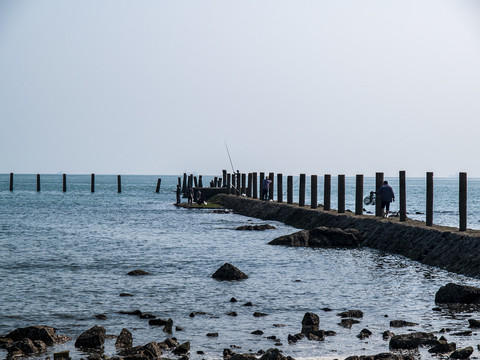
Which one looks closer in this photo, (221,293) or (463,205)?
(221,293)

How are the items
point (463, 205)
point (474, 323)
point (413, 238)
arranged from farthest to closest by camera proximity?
1. point (413, 238)
2. point (463, 205)
3. point (474, 323)

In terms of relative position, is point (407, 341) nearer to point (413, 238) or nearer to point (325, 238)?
Result: point (413, 238)

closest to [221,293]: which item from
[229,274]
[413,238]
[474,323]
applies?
[229,274]

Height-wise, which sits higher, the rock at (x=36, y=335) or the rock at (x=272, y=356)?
the rock at (x=272, y=356)

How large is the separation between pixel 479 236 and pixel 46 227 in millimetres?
23432

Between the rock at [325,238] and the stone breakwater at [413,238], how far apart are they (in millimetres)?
367

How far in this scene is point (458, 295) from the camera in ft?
40.9

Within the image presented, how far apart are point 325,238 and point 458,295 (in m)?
10.3

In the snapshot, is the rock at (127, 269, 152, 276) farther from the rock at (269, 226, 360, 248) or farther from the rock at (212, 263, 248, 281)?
the rock at (269, 226, 360, 248)

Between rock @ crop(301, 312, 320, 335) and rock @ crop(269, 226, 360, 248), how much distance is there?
1168cm

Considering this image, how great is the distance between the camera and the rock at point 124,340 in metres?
9.62

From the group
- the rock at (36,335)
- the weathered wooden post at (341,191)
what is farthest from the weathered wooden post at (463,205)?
the rock at (36,335)

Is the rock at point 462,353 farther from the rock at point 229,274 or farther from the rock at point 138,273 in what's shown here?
the rock at point 138,273

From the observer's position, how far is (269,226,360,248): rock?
22422mm
